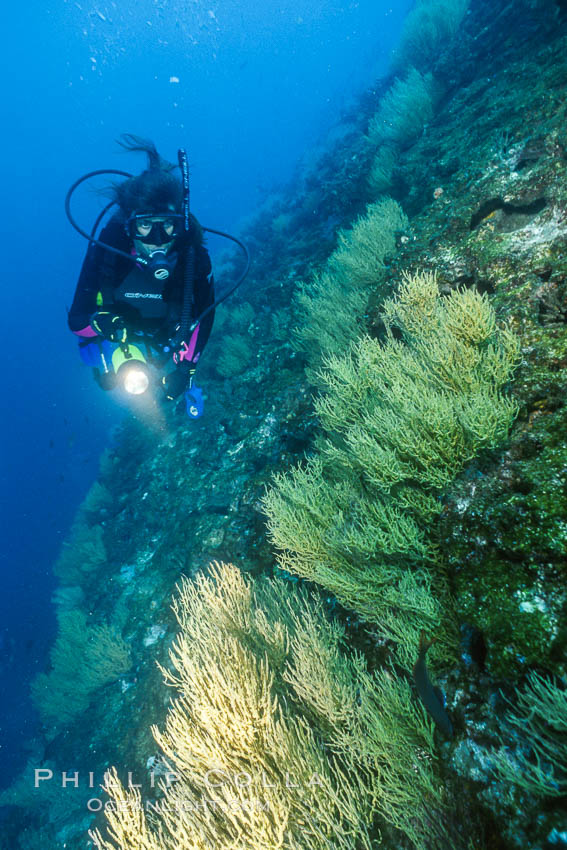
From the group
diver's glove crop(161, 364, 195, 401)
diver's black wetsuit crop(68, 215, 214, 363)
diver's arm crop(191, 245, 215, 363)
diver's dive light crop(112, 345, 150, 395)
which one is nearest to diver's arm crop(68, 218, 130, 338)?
diver's black wetsuit crop(68, 215, 214, 363)

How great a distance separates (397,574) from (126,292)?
4666 mm

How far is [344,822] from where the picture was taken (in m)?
1.99

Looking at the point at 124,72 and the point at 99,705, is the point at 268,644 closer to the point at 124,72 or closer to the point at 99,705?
the point at 99,705

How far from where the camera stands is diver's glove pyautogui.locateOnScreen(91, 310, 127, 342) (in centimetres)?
466

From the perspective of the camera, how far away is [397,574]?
2.35 m

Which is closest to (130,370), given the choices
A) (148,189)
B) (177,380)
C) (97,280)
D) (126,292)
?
(177,380)

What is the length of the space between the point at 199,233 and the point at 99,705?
7.71m

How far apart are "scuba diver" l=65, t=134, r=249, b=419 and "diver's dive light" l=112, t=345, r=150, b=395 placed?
12mm

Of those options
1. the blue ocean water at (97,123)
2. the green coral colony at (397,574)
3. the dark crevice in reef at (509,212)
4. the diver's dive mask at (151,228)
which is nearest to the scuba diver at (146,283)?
the diver's dive mask at (151,228)

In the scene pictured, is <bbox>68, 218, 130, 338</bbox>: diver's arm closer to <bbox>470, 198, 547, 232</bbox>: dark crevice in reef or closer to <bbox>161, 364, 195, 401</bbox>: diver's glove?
<bbox>161, 364, 195, 401</bbox>: diver's glove

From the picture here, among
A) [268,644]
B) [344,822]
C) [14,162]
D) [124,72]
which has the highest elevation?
[124,72]

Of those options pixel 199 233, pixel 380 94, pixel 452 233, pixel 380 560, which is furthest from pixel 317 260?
pixel 380 94

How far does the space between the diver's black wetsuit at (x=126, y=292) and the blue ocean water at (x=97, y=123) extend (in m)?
31.0

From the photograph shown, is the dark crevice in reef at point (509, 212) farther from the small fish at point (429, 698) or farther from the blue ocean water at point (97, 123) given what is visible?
the blue ocean water at point (97, 123)
